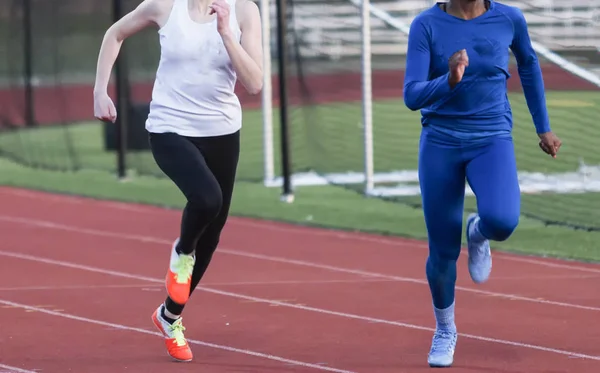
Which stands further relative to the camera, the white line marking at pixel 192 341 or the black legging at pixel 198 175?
the white line marking at pixel 192 341

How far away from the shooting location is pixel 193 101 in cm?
699

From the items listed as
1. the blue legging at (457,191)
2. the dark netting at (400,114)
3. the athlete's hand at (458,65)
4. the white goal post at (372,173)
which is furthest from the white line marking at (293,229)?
the athlete's hand at (458,65)

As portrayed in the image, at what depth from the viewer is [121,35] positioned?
713 centimetres

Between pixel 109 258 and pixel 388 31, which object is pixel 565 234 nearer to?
pixel 109 258

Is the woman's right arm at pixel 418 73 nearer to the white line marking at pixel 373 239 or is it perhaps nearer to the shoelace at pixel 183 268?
the shoelace at pixel 183 268

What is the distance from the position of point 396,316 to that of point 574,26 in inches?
437

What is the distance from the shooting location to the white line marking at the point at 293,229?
420 inches

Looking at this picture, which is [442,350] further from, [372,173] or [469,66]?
[372,173]

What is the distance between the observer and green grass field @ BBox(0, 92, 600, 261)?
12.8 meters

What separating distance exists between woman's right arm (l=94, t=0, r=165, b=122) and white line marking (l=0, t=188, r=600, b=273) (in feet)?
14.5

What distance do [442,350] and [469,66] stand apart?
4.65 ft

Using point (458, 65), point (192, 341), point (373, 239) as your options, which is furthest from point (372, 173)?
point (458, 65)

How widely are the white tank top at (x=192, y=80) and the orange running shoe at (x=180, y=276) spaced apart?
60 cm

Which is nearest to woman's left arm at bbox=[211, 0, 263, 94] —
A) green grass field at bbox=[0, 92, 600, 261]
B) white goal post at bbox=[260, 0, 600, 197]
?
green grass field at bbox=[0, 92, 600, 261]
